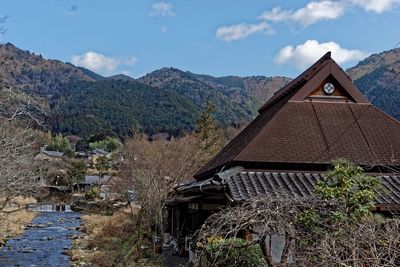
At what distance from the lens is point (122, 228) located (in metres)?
24.6

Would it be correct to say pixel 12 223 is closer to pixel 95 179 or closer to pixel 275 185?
pixel 275 185

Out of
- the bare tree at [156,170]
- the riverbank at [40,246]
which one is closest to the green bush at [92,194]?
the riverbank at [40,246]

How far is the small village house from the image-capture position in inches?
466

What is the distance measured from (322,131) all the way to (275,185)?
301 cm

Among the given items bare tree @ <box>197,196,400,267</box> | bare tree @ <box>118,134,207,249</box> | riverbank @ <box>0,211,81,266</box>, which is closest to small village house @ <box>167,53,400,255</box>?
bare tree @ <box>197,196,400,267</box>

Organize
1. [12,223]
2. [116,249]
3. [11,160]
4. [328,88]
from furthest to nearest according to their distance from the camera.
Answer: [12,223] → [116,249] → [11,160] → [328,88]

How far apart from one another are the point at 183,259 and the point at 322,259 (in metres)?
11.4

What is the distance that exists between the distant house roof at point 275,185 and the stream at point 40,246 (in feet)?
32.1

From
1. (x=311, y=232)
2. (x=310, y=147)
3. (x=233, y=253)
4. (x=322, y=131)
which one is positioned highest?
(x=322, y=131)

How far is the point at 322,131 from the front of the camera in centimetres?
Answer: 1381

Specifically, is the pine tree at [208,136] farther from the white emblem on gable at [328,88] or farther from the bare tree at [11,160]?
the white emblem on gable at [328,88]

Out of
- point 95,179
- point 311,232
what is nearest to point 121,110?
point 95,179

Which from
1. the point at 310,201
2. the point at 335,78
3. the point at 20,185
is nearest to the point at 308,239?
the point at 310,201

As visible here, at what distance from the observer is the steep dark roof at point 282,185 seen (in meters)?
11.0
